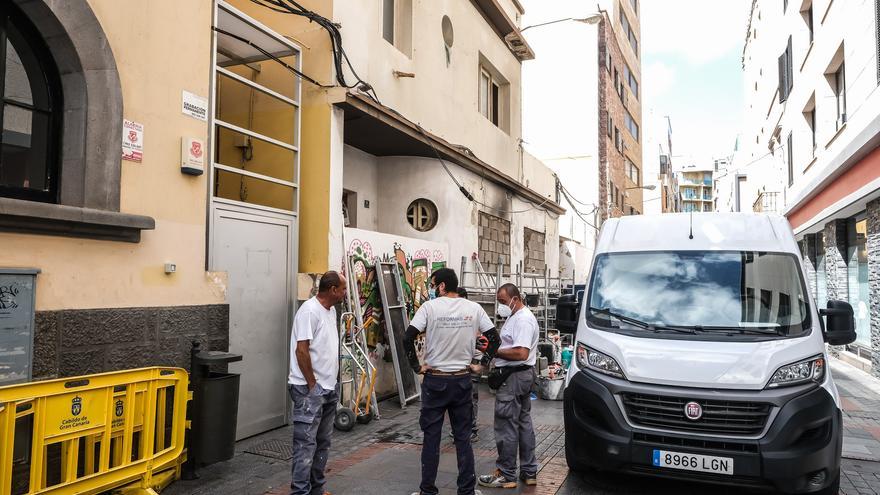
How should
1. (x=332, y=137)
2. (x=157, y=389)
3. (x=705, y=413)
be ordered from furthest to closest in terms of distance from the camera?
1. (x=332, y=137)
2. (x=157, y=389)
3. (x=705, y=413)

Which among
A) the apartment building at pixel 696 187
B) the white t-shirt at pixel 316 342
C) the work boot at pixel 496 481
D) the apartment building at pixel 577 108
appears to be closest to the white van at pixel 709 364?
the work boot at pixel 496 481

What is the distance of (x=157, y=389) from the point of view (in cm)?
492

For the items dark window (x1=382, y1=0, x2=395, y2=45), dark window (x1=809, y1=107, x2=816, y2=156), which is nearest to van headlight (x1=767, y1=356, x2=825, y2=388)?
dark window (x1=382, y1=0, x2=395, y2=45)

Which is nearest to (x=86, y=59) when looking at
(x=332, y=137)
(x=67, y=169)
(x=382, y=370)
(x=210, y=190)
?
(x=67, y=169)

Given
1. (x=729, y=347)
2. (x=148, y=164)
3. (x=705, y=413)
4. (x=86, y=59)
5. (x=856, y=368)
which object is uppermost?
(x=86, y=59)

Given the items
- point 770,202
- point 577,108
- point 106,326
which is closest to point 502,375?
point 106,326

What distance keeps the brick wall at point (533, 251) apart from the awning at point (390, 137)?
3250mm

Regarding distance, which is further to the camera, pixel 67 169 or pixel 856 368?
pixel 856 368

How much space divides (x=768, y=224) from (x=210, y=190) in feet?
18.0

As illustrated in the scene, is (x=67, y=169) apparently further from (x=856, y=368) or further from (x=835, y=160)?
(x=856, y=368)

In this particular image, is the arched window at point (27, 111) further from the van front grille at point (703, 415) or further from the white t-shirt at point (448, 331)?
the van front grille at point (703, 415)

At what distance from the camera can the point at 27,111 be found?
482 centimetres

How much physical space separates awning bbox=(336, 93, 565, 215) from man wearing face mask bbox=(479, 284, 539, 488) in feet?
14.0

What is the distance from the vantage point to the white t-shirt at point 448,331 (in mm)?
4742
